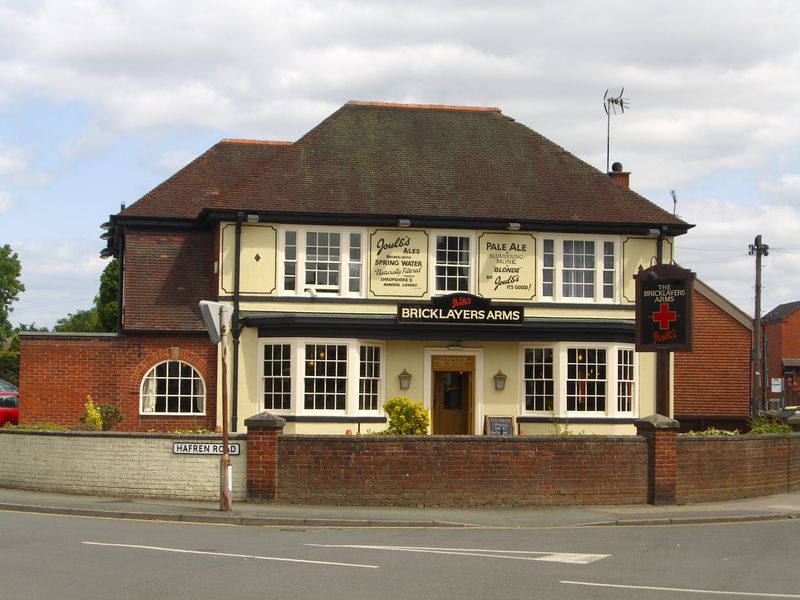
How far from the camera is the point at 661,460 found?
20.0 metres

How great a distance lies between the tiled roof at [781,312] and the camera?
82438 mm

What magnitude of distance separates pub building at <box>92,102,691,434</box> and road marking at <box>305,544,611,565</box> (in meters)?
12.9

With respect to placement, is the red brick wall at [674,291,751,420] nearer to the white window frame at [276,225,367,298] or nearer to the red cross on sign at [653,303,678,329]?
the white window frame at [276,225,367,298]

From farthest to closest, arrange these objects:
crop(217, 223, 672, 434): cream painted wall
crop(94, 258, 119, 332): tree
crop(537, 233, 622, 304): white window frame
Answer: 1. crop(94, 258, 119, 332): tree
2. crop(537, 233, 622, 304): white window frame
3. crop(217, 223, 672, 434): cream painted wall

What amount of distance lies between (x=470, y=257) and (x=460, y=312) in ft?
5.62

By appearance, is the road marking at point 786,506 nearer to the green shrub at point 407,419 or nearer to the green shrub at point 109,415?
the green shrub at point 407,419

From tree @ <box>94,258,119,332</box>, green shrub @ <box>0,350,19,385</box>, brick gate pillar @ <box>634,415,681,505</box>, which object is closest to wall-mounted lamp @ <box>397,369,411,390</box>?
brick gate pillar @ <box>634,415,681,505</box>

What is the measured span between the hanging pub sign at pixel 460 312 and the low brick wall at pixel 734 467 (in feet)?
24.4

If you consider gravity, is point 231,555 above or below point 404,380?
below

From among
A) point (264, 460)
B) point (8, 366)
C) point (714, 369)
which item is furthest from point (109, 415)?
point (8, 366)

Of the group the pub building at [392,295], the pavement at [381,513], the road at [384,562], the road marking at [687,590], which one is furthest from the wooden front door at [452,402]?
the road marking at [687,590]

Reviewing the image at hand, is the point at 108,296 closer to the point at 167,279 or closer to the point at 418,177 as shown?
the point at 167,279

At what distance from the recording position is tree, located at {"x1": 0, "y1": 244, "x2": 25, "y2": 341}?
85375 mm

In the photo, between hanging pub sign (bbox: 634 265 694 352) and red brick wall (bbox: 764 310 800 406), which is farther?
red brick wall (bbox: 764 310 800 406)
